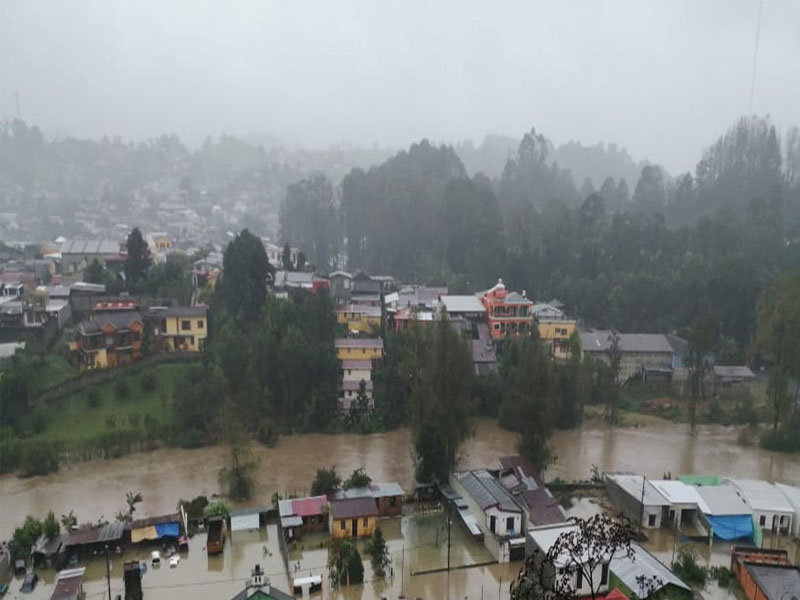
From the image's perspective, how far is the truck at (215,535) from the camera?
855 centimetres

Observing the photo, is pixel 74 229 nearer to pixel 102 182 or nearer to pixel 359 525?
pixel 102 182

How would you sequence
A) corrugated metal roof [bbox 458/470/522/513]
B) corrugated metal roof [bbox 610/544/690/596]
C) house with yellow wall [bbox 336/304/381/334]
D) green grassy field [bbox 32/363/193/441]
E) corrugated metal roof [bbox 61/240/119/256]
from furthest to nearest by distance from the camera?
corrugated metal roof [bbox 61/240/119/256] → house with yellow wall [bbox 336/304/381/334] → green grassy field [bbox 32/363/193/441] → corrugated metal roof [bbox 458/470/522/513] → corrugated metal roof [bbox 610/544/690/596]

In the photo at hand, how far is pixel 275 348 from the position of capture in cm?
1367

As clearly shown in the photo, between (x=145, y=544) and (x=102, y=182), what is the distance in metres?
57.7

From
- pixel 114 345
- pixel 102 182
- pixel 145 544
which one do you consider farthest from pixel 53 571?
pixel 102 182

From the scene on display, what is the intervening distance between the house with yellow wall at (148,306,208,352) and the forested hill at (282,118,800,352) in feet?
29.3

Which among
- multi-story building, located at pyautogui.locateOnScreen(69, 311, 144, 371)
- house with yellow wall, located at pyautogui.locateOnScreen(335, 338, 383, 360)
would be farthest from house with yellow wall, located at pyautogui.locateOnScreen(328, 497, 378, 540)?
multi-story building, located at pyautogui.locateOnScreen(69, 311, 144, 371)

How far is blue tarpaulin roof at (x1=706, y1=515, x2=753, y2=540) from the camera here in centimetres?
894

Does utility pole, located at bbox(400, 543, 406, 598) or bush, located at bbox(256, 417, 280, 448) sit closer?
utility pole, located at bbox(400, 543, 406, 598)

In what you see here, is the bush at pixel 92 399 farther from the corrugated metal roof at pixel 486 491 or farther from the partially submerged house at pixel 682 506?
the partially submerged house at pixel 682 506

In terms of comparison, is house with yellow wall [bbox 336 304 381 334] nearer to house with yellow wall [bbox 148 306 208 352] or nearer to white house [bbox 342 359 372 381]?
white house [bbox 342 359 372 381]

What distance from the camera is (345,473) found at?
37.8 feet

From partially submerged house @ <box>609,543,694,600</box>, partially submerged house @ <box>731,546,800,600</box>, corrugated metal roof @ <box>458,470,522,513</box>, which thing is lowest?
partially submerged house @ <box>731,546,800,600</box>

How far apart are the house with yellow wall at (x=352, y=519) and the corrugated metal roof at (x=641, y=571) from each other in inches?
123
